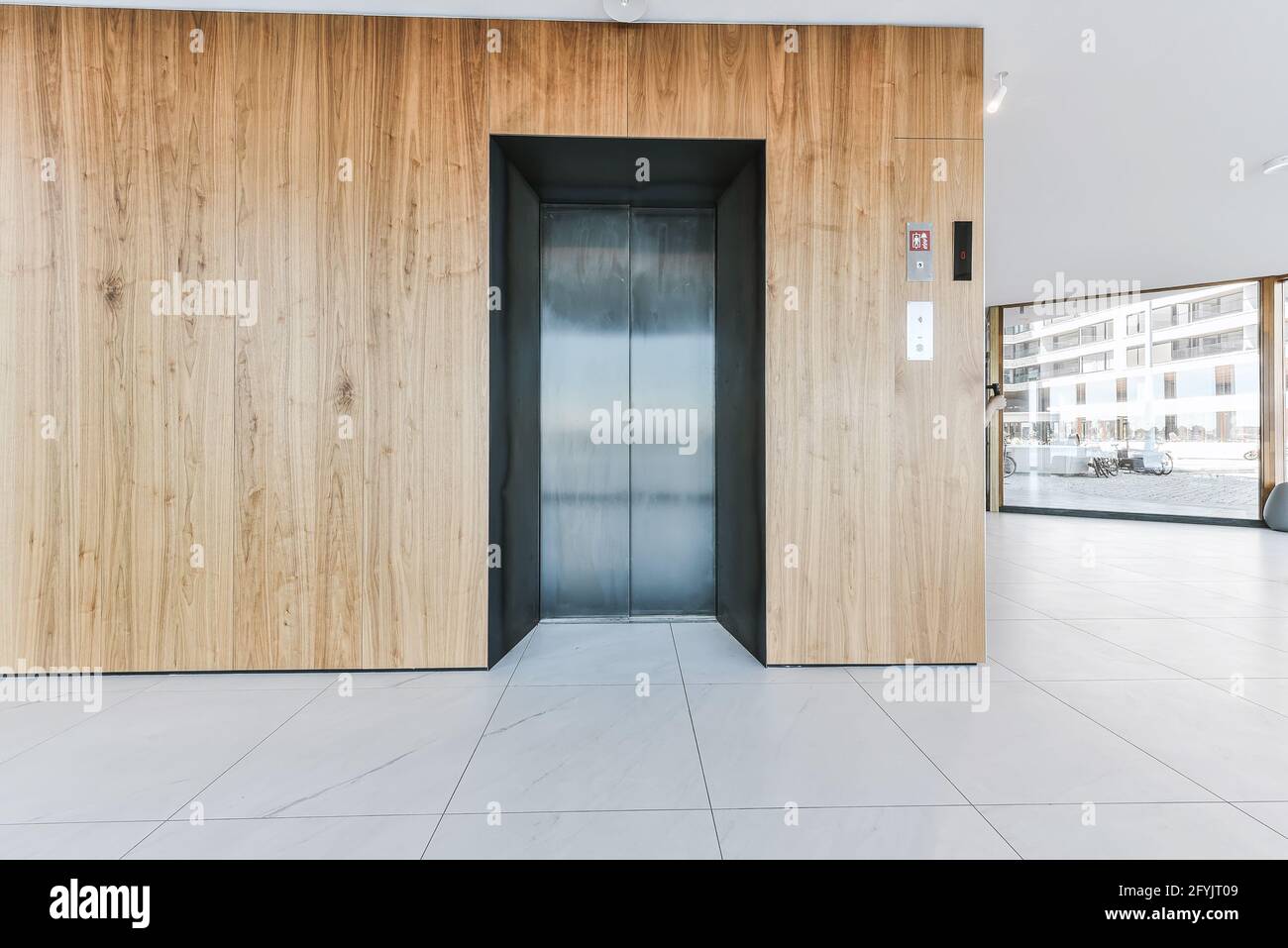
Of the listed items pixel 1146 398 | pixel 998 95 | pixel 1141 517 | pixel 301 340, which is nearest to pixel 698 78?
pixel 998 95

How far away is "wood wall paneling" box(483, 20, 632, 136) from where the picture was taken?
10.0ft

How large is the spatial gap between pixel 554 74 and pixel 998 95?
8.30 feet

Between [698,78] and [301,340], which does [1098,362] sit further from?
[301,340]

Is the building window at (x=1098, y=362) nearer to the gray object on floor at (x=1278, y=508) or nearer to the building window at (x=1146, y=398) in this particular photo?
the building window at (x=1146, y=398)

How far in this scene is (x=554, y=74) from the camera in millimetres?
3070

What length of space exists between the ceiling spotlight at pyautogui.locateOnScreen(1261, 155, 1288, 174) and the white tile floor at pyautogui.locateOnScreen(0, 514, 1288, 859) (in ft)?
12.2

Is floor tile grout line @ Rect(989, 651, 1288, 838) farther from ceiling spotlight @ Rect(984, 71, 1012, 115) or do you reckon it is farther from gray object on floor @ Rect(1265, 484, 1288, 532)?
gray object on floor @ Rect(1265, 484, 1288, 532)

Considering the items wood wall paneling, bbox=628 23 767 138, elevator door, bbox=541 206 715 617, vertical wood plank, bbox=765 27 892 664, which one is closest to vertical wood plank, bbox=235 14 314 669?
elevator door, bbox=541 206 715 617

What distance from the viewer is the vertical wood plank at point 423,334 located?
3037 mm

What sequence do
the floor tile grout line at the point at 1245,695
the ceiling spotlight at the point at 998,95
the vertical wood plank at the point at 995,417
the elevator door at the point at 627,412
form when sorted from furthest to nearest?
the vertical wood plank at the point at 995,417, the elevator door at the point at 627,412, the ceiling spotlight at the point at 998,95, the floor tile grout line at the point at 1245,695

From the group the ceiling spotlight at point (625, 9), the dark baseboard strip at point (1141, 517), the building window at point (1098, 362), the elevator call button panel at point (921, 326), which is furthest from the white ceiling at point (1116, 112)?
the dark baseboard strip at point (1141, 517)

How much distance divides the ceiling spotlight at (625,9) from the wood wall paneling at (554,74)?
0.34ft

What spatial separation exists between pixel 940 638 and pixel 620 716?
169 cm
